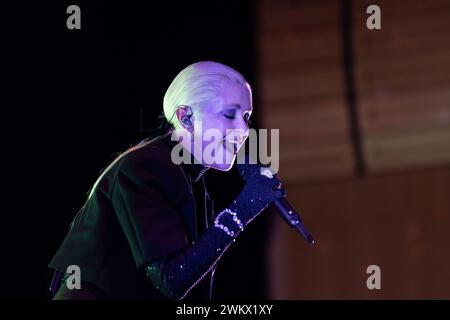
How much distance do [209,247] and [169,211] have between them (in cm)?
14

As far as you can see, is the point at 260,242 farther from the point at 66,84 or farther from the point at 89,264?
the point at 89,264

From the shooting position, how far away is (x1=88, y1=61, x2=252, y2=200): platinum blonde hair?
6.79ft

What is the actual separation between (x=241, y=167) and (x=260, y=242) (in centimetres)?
208

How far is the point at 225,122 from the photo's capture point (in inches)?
81.6

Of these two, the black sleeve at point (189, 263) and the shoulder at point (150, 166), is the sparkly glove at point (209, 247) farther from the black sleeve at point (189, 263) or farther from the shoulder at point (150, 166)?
the shoulder at point (150, 166)

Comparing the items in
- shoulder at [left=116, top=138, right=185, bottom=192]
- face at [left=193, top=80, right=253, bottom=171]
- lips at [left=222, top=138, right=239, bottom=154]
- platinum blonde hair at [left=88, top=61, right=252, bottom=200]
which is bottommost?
shoulder at [left=116, top=138, right=185, bottom=192]

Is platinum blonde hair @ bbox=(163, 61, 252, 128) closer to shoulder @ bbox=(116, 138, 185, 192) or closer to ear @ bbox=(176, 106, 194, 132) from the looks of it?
ear @ bbox=(176, 106, 194, 132)

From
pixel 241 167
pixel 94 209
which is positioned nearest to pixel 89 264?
pixel 94 209

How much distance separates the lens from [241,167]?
2.02 meters

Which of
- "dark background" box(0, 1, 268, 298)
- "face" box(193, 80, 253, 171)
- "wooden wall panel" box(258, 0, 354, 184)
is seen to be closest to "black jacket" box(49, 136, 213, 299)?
"face" box(193, 80, 253, 171)

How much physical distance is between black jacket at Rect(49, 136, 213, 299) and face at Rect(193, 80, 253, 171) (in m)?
0.11

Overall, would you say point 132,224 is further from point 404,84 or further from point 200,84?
point 404,84

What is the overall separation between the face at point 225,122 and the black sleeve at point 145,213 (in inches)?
6.9
